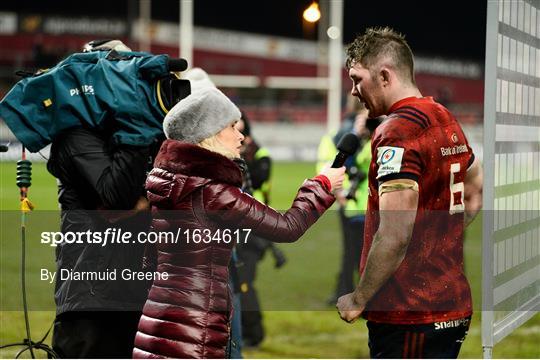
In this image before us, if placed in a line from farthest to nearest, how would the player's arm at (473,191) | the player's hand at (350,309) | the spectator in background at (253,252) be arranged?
the spectator in background at (253,252), the player's arm at (473,191), the player's hand at (350,309)

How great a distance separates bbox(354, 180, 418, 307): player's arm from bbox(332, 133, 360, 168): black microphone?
304 mm

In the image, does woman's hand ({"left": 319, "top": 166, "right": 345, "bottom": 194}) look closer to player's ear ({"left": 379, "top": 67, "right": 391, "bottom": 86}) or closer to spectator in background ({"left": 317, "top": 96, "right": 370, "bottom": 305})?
player's ear ({"left": 379, "top": 67, "right": 391, "bottom": 86})

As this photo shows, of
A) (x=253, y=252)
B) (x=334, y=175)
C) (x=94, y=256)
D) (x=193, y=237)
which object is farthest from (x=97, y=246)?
(x=253, y=252)

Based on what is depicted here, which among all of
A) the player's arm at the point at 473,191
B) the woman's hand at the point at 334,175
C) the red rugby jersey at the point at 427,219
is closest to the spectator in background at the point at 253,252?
the player's arm at the point at 473,191

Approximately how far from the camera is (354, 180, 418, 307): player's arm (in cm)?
284

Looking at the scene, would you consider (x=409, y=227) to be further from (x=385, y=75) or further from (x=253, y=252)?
(x=253, y=252)

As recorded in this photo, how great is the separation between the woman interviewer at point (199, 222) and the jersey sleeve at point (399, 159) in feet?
0.95

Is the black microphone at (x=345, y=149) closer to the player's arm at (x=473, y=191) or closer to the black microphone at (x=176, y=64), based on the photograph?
the player's arm at (x=473, y=191)

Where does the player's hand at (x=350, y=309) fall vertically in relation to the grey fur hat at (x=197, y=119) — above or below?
below

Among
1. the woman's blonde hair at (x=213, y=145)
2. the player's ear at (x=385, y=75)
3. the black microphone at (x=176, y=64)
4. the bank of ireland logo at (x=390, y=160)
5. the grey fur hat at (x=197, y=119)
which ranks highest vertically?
the black microphone at (x=176, y=64)

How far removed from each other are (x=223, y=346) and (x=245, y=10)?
121ft

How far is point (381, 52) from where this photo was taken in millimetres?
2992

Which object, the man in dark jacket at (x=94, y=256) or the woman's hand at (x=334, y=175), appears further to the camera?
the man in dark jacket at (x=94, y=256)

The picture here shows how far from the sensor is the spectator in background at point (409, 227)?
2.89 meters
